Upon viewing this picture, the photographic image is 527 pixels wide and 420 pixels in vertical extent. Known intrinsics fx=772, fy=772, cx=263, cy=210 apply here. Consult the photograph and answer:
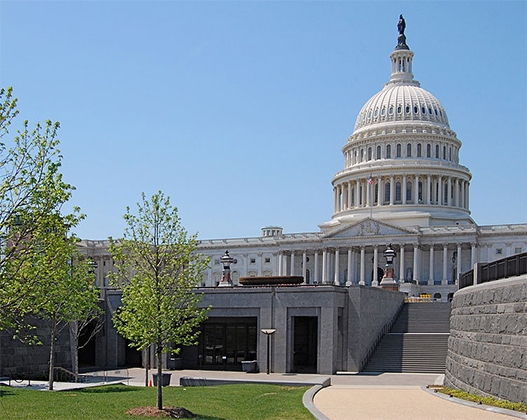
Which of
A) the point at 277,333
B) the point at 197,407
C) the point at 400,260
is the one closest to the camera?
the point at 197,407

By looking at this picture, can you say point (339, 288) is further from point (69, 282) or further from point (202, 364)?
point (69, 282)

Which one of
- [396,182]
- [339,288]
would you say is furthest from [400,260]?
[339,288]

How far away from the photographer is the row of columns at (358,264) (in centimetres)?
11250

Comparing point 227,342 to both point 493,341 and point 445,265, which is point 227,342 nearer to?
point 493,341

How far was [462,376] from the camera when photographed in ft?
97.5

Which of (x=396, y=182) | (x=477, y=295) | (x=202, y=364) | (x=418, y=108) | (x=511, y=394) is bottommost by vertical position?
(x=202, y=364)

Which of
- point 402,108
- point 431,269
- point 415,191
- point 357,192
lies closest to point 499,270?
point 431,269

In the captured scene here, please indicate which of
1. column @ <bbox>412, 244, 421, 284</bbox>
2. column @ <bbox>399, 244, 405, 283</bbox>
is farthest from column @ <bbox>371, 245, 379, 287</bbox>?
column @ <bbox>412, 244, 421, 284</bbox>

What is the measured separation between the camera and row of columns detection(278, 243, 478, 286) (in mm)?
112500

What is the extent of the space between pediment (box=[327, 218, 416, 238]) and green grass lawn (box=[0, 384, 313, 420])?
83.8 meters

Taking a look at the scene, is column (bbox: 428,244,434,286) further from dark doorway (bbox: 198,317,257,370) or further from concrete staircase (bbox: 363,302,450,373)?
dark doorway (bbox: 198,317,257,370)

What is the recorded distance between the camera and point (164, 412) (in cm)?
2411

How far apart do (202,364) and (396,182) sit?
84.8m

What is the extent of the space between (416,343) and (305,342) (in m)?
7.35
